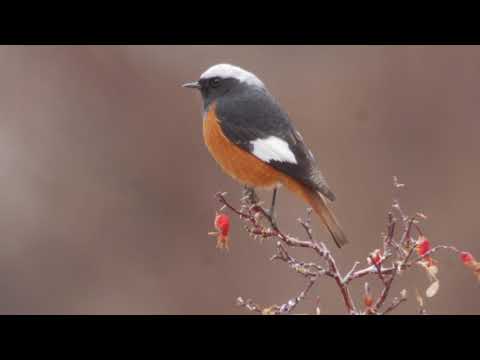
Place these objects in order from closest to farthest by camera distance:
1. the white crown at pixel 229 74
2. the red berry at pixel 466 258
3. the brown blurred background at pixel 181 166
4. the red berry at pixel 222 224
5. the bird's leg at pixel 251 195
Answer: the red berry at pixel 466 258 < the red berry at pixel 222 224 < the bird's leg at pixel 251 195 < the white crown at pixel 229 74 < the brown blurred background at pixel 181 166

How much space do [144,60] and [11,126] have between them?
1757 millimetres

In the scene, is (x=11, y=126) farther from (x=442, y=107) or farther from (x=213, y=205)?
(x=442, y=107)

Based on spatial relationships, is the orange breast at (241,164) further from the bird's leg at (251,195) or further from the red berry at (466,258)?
the red berry at (466,258)

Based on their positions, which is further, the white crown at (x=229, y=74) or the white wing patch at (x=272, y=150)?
the white crown at (x=229, y=74)

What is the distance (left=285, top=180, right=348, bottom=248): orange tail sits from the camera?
4.93m

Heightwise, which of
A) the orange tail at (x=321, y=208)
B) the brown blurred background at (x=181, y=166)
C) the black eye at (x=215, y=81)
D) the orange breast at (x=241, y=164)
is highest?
the brown blurred background at (x=181, y=166)

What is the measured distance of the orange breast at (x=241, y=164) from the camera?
5121 mm

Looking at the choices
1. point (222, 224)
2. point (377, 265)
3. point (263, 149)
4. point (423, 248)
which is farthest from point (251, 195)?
point (377, 265)

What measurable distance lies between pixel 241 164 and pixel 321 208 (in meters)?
0.56

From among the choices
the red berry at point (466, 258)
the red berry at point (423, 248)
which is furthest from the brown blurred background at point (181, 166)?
the red berry at point (466, 258)

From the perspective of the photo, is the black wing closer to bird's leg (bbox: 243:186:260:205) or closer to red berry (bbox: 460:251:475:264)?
bird's leg (bbox: 243:186:260:205)

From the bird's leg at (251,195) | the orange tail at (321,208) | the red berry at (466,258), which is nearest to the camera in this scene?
the red berry at (466,258)

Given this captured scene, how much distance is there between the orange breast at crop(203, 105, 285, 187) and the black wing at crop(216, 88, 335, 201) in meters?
0.04

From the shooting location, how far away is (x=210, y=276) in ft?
31.0
